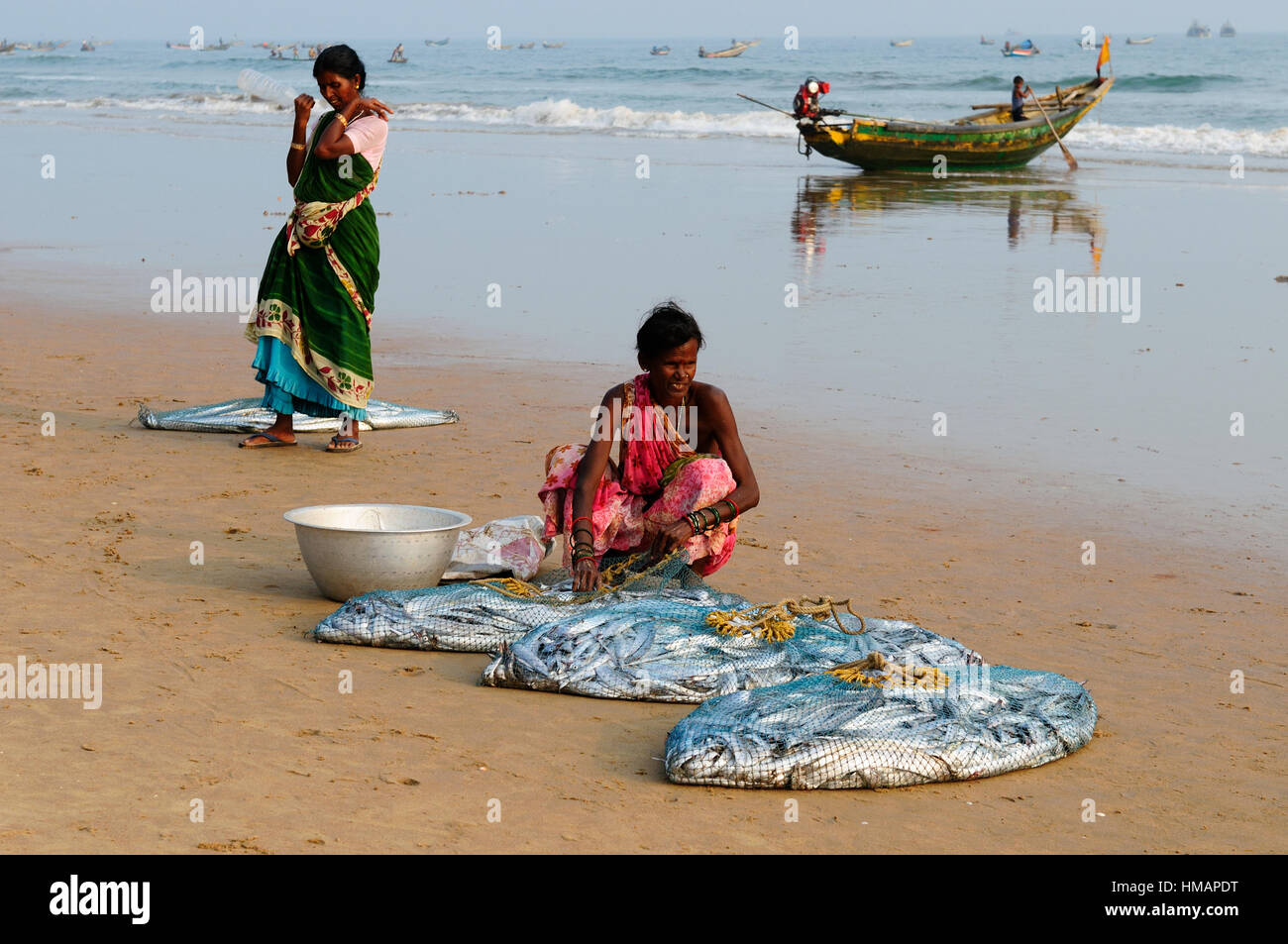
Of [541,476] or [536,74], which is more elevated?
[536,74]

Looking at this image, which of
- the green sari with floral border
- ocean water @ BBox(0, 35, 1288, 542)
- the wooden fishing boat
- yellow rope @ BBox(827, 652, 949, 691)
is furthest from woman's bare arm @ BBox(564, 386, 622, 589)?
the wooden fishing boat

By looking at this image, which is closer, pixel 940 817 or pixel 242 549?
pixel 940 817

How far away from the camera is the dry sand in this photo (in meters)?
3.13

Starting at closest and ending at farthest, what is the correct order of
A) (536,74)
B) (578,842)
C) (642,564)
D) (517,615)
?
(578,842), (517,615), (642,564), (536,74)

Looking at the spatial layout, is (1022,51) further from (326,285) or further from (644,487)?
(644,487)

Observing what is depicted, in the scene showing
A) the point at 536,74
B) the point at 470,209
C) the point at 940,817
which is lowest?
the point at 940,817

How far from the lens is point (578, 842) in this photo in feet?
9.96

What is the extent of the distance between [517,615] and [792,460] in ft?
8.74

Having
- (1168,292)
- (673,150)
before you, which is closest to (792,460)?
(1168,292)

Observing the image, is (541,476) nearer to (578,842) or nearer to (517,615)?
(517,615)

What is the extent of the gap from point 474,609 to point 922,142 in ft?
63.1

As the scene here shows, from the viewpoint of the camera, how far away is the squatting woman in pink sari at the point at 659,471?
14.9 feet

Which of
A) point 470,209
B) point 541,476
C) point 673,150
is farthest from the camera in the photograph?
point 673,150

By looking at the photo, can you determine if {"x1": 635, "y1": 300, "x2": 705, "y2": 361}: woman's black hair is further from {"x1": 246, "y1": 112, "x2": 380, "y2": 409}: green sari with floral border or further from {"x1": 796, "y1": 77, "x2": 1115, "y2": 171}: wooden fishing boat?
{"x1": 796, "y1": 77, "x2": 1115, "y2": 171}: wooden fishing boat
